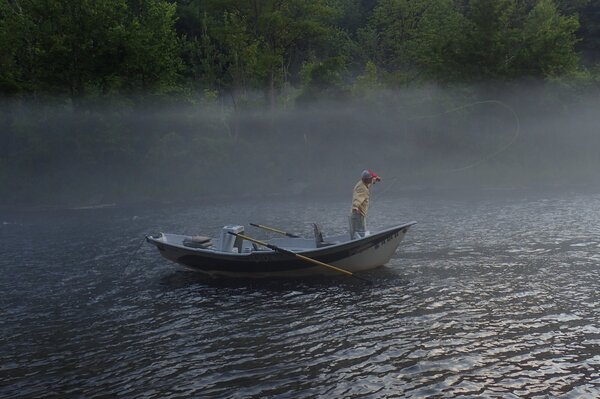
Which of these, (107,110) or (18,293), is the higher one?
(107,110)

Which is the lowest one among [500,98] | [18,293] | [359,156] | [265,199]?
[18,293]

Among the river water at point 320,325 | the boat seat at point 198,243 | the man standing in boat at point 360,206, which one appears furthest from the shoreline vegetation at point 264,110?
the man standing in boat at point 360,206

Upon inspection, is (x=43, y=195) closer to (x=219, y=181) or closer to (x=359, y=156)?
(x=219, y=181)

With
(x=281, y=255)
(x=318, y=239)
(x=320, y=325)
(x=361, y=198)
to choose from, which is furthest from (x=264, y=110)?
(x=320, y=325)

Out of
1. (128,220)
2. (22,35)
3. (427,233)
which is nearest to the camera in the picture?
(427,233)

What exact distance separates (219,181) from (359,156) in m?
12.5

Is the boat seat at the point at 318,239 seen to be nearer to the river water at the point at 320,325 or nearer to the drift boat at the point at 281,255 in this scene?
the drift boat at the point at 281,255

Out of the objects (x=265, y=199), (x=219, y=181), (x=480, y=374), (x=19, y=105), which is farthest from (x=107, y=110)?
(x=480, y=374)

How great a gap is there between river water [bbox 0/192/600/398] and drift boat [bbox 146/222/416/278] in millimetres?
434

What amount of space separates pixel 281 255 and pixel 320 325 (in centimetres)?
425

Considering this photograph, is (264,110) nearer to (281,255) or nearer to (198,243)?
(198,243)

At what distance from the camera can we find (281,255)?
58.9 feet

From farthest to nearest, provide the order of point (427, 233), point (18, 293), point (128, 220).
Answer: point (128, 220) → point (427, 233) → point (18, 293)

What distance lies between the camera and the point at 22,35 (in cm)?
4831
